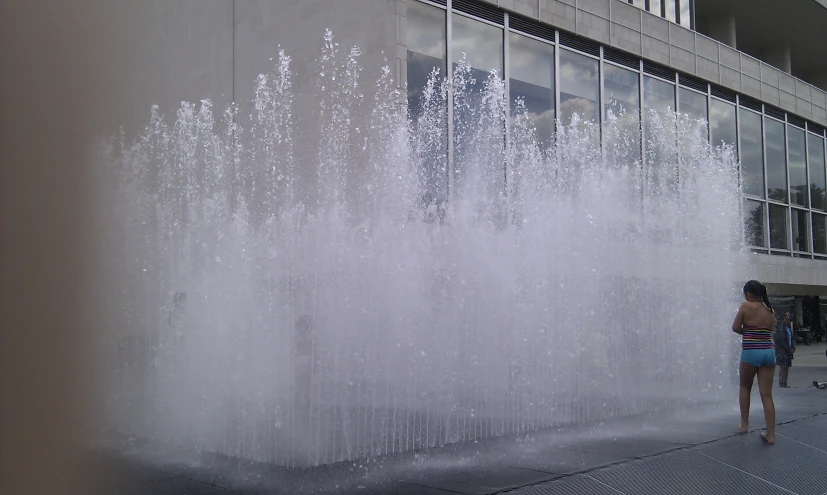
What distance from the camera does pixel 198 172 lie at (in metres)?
12.7

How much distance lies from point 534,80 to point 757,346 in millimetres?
11365

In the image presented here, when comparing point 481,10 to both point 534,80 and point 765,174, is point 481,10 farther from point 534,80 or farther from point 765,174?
point 765,174

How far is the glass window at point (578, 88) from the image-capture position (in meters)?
17.7

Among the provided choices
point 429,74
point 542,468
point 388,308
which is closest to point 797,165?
point 429,74

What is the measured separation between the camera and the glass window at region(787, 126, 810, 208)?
2584 centimetres

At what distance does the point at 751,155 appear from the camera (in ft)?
78.8

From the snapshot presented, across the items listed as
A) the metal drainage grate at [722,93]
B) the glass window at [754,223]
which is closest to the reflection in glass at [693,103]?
the metal drainage grate at [722,93]

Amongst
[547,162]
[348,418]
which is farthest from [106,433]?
[547,162]

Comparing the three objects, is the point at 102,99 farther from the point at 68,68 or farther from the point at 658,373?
the point at 658,373

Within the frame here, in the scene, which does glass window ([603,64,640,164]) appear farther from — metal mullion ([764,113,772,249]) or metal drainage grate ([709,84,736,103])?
metal mullion ([764,113,772,249])

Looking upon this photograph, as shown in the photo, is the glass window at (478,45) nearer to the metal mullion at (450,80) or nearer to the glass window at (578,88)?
the metal mullion at (450,80)

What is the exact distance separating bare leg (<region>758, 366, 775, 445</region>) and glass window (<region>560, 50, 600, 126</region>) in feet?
37.8

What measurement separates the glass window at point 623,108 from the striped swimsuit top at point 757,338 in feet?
43.0

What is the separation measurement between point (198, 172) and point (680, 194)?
774 cm
